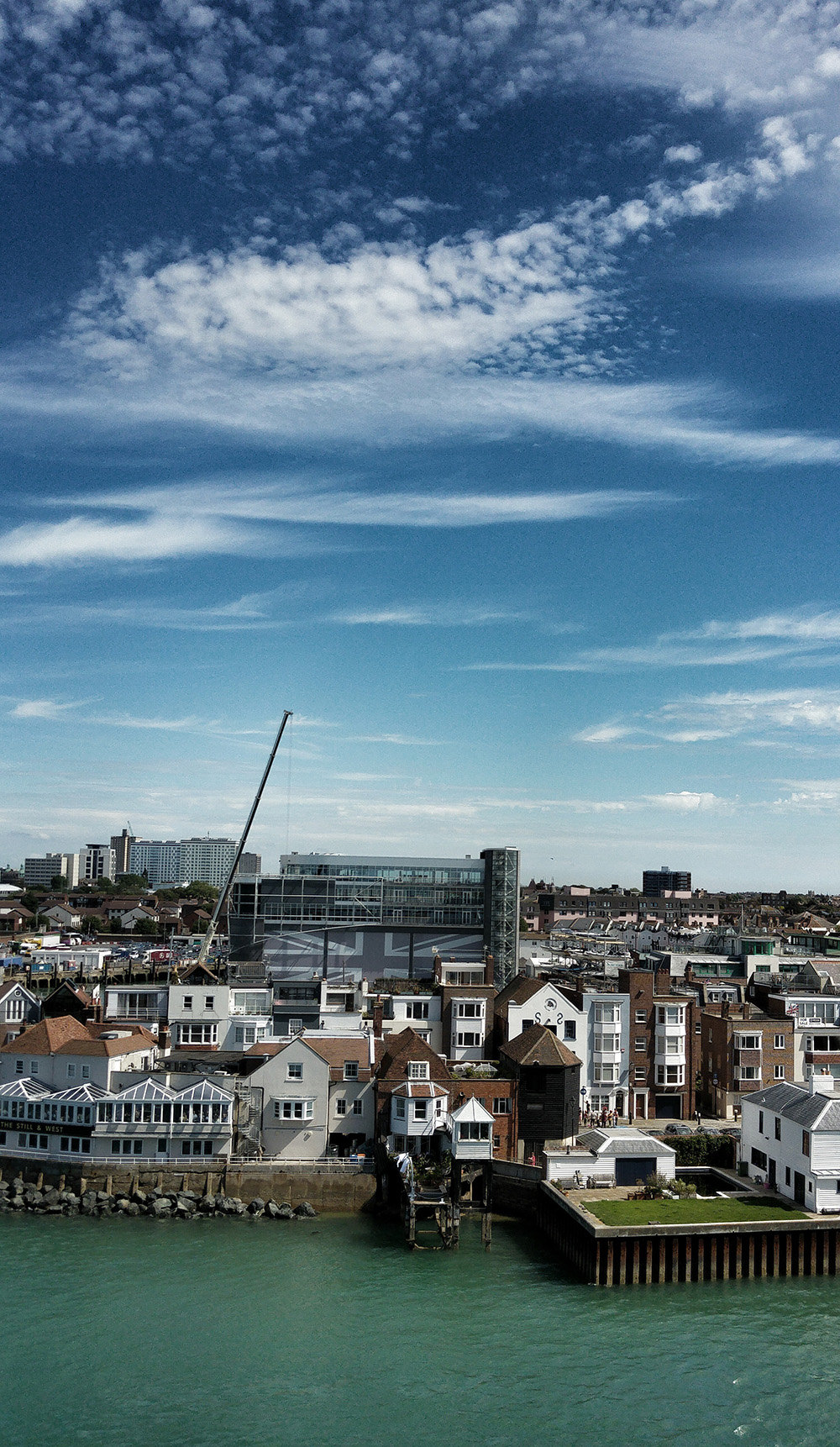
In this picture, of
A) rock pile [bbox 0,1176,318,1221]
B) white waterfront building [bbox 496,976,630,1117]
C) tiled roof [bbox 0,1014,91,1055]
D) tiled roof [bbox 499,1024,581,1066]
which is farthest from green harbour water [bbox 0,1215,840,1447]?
white waterfront building [bbox 496,976,630,1117]

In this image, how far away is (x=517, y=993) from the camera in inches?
2336

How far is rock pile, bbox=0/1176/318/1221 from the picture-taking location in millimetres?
47000

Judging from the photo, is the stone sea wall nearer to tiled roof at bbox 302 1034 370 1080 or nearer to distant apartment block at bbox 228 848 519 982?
tiled roof at bbox 302 1034 370 1080

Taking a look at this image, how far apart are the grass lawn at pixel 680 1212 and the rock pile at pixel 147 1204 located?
12706 mm

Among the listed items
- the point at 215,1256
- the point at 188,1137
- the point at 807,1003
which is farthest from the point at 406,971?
the point at 215,1256

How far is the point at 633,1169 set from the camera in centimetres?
4756

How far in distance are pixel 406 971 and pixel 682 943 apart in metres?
28.6

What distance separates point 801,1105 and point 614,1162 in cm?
799

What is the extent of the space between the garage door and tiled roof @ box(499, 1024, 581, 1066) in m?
5.20

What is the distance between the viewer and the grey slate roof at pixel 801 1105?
4350 centimetres

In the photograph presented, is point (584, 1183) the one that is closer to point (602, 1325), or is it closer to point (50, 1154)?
point (602, 1325)

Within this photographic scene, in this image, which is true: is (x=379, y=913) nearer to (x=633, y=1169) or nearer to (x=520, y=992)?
(x=520, y=992)

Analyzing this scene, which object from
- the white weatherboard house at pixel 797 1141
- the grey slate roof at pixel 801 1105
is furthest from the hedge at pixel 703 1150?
the grey slate roof at pixel 801 1105

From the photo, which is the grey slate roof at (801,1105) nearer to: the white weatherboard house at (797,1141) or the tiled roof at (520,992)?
the white weatherboard house at (797,1141)
